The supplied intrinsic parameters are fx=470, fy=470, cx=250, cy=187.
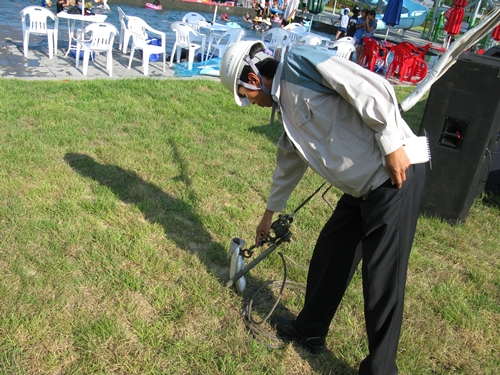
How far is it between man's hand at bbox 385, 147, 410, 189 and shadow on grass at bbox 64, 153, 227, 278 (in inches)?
65.4

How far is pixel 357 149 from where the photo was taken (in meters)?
1.98

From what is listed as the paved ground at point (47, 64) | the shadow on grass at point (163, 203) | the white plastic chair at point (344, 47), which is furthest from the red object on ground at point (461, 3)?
the shadow on grass at point (163, 203)

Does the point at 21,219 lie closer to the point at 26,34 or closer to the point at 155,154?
the point at 155,154

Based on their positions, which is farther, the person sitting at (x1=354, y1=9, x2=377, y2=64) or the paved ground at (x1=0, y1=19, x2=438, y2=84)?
the person sitting at (x1=354, y1=9, x2=377, y2=64)

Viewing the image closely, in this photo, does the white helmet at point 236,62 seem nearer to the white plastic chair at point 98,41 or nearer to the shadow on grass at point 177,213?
the shadow on grass at point 177,213

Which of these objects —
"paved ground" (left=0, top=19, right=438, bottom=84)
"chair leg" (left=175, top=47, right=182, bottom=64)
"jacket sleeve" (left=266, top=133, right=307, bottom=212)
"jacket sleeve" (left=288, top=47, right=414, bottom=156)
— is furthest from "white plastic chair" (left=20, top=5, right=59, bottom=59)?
"jacket sleeve" (left=288, top=47, right=414, bottom=156)

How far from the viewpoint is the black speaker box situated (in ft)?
12.7

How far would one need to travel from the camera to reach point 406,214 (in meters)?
2.03

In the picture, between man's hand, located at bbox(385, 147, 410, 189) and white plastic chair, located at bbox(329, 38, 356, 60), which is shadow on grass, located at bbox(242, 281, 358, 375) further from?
white plastic chair, located at bbox(329, 38, 356, 60)

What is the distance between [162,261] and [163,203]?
87 centimetres

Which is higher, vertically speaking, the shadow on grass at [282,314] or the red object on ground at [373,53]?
the red object on ground at [373,53]

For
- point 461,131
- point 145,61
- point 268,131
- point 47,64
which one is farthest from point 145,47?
point 461,131

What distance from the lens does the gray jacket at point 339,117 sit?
185cm

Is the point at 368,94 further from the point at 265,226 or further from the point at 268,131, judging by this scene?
the point at 268,131
